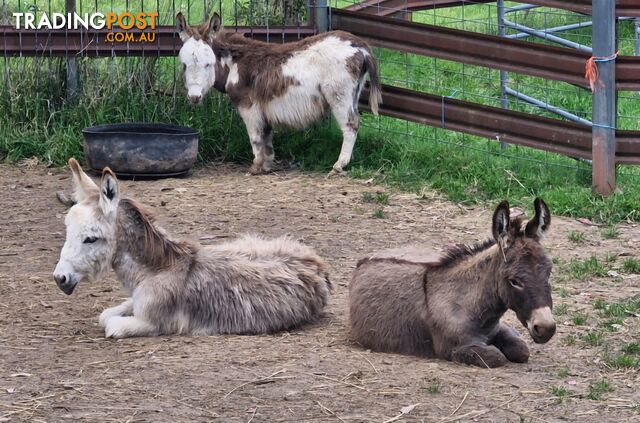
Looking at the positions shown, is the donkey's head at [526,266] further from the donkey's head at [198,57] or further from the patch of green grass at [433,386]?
the donkey's head at [198,57]

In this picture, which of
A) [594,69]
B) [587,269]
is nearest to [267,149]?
[594,69]

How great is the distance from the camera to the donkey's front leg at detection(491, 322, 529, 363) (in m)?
6.30

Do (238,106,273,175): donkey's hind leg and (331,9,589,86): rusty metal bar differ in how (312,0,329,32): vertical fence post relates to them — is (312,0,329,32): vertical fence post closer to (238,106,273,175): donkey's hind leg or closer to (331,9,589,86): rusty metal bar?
(331,9,589,86): rusty metal bar

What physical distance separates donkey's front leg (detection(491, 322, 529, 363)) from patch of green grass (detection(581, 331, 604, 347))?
1.42 ft

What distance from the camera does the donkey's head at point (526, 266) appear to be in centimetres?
604

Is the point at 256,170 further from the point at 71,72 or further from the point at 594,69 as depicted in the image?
the point at 594,69

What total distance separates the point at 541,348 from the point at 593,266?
1.65m

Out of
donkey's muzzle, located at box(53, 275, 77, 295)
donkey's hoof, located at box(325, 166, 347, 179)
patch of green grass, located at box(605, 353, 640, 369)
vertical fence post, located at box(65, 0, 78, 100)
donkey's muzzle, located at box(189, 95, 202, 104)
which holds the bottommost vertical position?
patch of green grass, located at box(605, 353, 640, 369)

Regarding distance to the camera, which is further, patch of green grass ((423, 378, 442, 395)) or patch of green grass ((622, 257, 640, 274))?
patch of green grass ((622, 257, 640, 274))

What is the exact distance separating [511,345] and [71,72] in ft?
21.9

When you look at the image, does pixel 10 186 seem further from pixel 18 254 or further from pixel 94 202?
pixel 94 202

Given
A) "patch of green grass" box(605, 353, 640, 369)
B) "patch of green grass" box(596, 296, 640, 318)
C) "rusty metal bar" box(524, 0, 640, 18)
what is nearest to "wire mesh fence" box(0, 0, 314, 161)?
"rusty metal bar" box(524, 0, 640, 18)

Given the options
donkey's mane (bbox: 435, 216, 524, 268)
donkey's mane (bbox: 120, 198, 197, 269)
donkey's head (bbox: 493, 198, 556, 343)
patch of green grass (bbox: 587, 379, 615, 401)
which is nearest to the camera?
patch of green grass (bbox: 587, 379, 615, 401)

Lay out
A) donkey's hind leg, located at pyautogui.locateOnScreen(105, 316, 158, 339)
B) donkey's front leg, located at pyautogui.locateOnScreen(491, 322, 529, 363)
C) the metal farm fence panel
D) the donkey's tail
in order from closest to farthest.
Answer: donkey's front leg, located at pyautogui.locateOnScreen(491, 322, 529, 363) < donkey's hind leg, located at pyautogui.locateOnScreen(105, 316, 158, 339) < the metal farm fence panel < the donkey's tail
